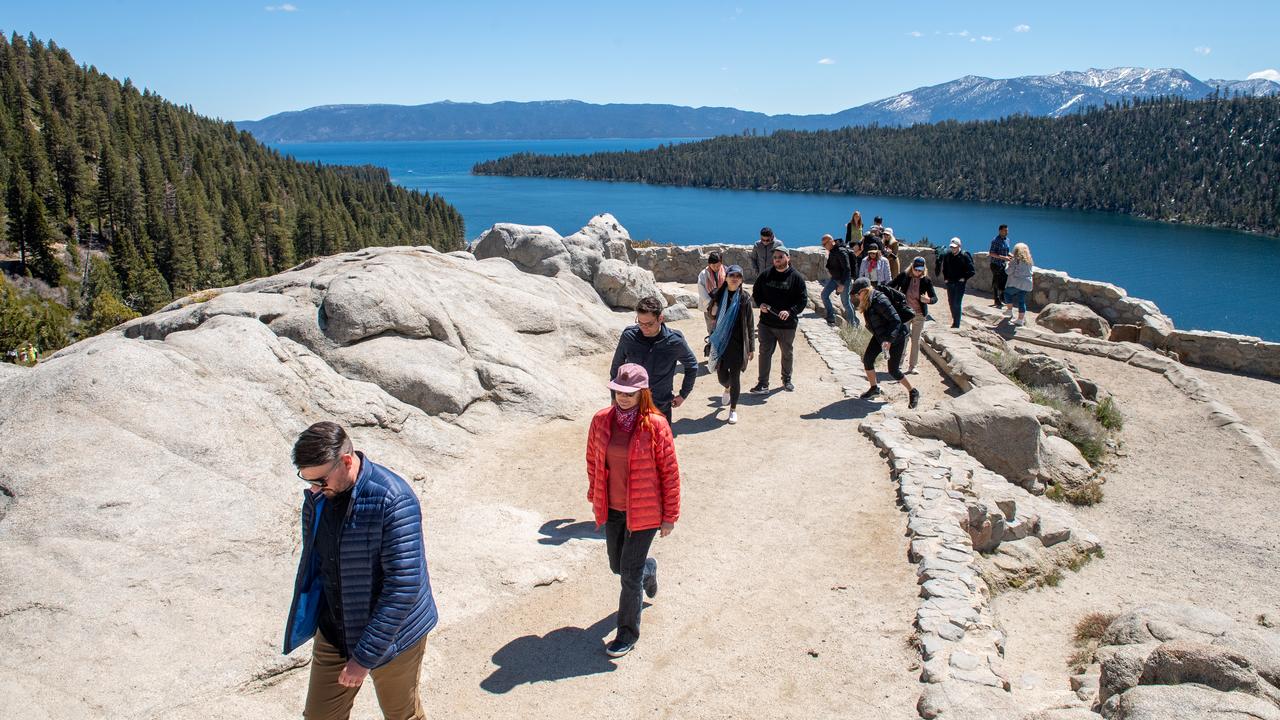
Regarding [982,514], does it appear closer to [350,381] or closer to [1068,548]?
[1068,548]

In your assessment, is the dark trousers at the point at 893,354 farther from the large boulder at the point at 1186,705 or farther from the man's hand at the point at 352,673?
the man's hand at the point at 352,673

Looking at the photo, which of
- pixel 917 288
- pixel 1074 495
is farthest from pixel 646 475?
pixel 917 288

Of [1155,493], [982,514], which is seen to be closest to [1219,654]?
[982,514]

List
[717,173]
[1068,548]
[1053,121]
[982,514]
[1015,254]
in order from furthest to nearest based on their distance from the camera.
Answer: [717,173] < [1053,121] < [1015,254] < [1068,548] < [982,514]

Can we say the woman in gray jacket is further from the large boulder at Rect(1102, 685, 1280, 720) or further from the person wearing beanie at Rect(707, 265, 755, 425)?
the large boulder at Rect(1102, 685, 1280, 720)

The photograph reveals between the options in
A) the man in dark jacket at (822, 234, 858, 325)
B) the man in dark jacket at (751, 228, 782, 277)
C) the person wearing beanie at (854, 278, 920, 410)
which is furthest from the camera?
the man in dark jacket at (822, 234, 858, 325)

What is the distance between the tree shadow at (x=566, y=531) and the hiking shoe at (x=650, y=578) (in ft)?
Answer: 4.20

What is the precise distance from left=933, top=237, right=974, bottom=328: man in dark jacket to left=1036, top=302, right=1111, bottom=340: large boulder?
377cm

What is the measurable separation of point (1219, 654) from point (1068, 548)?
4.49m

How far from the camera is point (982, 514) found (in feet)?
26.4

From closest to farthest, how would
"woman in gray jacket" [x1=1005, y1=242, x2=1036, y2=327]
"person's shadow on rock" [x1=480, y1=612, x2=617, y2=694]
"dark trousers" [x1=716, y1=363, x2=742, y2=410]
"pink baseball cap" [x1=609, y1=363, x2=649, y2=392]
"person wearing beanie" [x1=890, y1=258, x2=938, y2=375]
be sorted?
"pink baseball cap" [x1=609, y1=363, x2=649, y2=392] < "person's shadow on rock" [x1=480, y1=612, x2=617, y2=694] < "dark trousers" [x1=716, y1=363, x2=742, y2=410] < "person wearing beanie" [x1=890, y1=258, x2=938, y2=375] < "woman in gray jacket" [x1=1005, y1=242, x2=1036, y2=327]

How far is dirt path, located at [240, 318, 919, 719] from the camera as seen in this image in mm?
5270

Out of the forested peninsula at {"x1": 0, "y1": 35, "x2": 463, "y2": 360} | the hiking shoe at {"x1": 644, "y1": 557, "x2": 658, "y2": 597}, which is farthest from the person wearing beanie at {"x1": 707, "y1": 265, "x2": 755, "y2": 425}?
the forested peninsula at {"x1": 0, "y1": 35, "x2": 463, "y2": 360}

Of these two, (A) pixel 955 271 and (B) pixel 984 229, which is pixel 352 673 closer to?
(A) pixel 955 271
